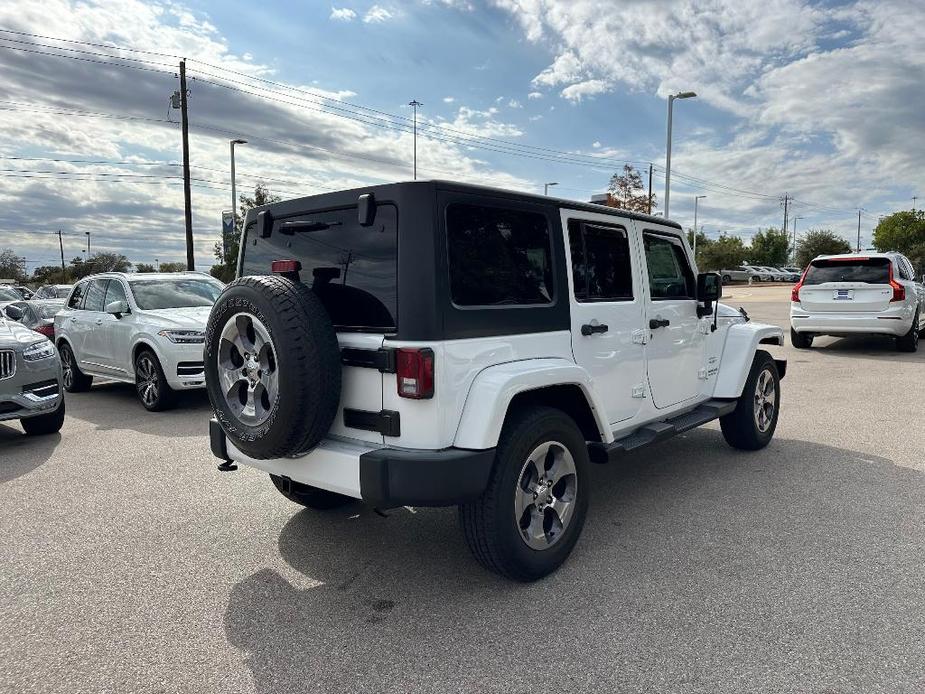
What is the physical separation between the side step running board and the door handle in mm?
634

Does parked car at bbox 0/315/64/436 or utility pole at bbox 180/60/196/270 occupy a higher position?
utility pole at bbox 180/60/196/270

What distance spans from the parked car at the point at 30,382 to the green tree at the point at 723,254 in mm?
70273

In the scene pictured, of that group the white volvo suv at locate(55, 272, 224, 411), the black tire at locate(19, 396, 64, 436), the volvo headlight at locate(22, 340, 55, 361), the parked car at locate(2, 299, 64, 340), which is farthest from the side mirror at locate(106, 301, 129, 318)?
the black tire at locate(19, 396, 64, 436)

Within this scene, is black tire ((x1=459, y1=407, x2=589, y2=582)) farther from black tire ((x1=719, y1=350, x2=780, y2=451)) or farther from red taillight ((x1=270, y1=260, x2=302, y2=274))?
black tire ((x1=719, y1=350, x2=780, y2=451))

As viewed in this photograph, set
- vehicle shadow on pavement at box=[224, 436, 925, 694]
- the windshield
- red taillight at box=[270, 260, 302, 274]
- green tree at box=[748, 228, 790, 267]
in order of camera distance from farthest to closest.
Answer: green tree at box=[748, 228, 790, 267] < the windshield < red taillight at box=[270, 260, 302, 274] < vehicle shadow on pavement at box=[224, 436, 925, 694]

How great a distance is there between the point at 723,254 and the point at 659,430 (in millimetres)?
76723

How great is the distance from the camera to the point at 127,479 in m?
5.11

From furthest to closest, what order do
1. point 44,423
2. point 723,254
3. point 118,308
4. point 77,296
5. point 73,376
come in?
point 723,254 → point 77,296 → point 73,376 → point 118,308 → point 44,423

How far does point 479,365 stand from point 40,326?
1024 centimetres

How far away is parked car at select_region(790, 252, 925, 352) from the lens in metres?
11.2

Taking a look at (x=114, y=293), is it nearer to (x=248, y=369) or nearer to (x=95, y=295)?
(x=95, y=295)

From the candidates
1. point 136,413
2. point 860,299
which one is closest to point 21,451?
point 136,413

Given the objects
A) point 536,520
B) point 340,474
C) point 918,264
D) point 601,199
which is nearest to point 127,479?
point 340,474

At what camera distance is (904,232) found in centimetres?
7700
